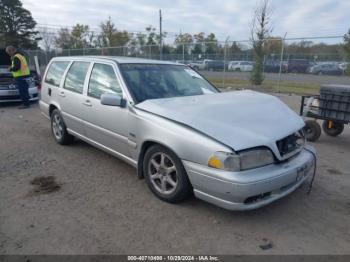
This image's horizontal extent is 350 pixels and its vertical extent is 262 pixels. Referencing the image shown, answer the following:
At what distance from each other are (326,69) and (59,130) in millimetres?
12943

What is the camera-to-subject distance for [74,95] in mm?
4922

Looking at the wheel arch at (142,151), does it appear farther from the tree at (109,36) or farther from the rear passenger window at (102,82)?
the tree at (109,36)

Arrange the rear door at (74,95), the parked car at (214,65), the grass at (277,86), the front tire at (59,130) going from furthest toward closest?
the parked car at (214,65)
the grass at (277,86)
the front tire at (59,130)
the rear door at (74,95)

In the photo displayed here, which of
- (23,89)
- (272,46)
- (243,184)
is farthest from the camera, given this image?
(272,46)

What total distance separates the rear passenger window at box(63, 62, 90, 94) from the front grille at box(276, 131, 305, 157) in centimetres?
320

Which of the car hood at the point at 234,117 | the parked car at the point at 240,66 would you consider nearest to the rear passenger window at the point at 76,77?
the car hood at the point at 234,117

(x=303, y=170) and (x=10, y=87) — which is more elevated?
(x=10, y=87)

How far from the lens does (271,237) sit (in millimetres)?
2934

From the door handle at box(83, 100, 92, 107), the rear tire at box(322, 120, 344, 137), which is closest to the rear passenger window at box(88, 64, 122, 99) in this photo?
the door handle at box(83, 100, 92, 107)

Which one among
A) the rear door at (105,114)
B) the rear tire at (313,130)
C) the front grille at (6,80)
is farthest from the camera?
the front grille at (6,80)

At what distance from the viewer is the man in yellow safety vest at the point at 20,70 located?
30.2ft

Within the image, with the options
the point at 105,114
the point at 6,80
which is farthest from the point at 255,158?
the point at 6,80

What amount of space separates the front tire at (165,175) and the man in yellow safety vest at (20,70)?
760 cm

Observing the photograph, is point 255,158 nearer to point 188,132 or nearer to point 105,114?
point 188,132
